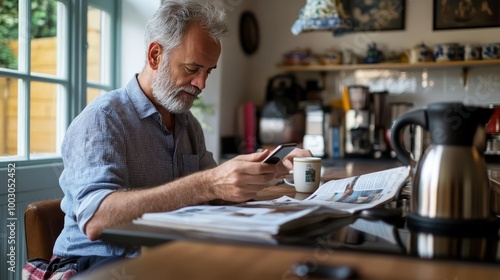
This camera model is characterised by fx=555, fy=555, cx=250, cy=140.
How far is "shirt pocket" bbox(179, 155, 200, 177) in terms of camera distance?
5.81 feet

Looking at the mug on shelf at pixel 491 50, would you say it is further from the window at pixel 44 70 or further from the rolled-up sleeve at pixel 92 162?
the rolled-up sleeve at pixel 92 162

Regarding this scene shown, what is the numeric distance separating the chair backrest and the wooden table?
718 mm

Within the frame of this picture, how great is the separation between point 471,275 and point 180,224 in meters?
0.45

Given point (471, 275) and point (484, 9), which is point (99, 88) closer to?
point (471, 275)

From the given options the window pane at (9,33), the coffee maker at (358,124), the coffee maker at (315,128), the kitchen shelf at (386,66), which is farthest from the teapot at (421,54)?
the window pane at (9,33)

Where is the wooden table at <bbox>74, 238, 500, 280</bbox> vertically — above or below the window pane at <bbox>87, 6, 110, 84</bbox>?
below

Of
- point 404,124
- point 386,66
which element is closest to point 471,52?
point 386,66

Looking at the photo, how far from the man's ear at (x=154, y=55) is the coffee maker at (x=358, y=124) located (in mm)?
2487

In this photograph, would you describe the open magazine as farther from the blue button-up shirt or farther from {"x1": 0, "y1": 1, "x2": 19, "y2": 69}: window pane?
{"x1": 0, "y1": 1, "x2": 19, "y2": 69}: window pane

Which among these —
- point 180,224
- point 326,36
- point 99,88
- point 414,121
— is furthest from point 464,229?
point 326,36

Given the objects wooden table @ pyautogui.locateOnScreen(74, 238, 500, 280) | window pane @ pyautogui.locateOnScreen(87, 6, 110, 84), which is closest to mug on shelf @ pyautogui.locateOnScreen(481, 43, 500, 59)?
window pane @ pyautogui.locateOnScreen(87, 6, 110, 84)

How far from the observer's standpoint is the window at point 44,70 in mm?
2299

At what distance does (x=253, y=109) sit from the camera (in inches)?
169

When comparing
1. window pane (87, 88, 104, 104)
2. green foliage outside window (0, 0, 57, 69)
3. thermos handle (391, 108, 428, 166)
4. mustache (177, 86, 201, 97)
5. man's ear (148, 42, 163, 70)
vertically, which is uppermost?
green foliage outside window (0, 0, 57, 69)
